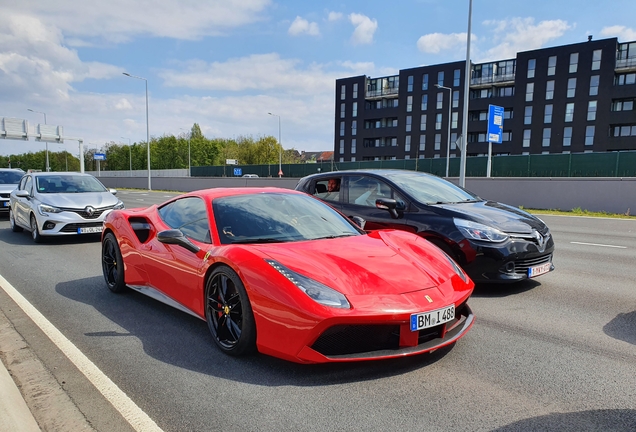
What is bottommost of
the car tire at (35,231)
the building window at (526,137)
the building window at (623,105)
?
the car tire at (35,231)

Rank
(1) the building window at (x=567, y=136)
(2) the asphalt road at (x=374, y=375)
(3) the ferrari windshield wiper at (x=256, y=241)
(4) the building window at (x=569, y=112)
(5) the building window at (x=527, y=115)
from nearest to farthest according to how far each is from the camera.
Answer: (2) the asphalt road at (x=374, y=375), (3) the ferrari windshield wiper at (x=256, y=241), (4) the building window at (x=569, y=112), (1) the building window at (x=567, y=136), (5) the building window at (x=527, y=115)

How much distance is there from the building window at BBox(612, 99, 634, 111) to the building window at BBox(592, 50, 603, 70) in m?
4.57

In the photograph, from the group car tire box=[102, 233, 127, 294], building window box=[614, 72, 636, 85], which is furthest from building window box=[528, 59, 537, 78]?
car tire box=[102, 233, 127, 294]

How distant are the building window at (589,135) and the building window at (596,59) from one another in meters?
6.91

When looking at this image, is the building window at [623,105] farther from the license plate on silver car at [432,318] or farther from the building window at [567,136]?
the license plate on silver car at [432,318]

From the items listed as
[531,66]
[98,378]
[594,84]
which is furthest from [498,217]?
[531,66]

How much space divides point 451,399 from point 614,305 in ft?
10.6

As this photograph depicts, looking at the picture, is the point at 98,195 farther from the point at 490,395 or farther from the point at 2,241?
the point at 490,395

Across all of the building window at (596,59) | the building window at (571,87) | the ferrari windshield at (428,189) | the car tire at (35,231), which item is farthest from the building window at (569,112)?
the car tire at (35,231)

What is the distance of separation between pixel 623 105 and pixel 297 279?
2468 inches

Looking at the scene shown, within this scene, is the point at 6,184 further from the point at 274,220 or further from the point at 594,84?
the point at 594,84

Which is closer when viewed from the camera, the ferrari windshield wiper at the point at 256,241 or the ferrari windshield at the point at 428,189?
the ferrari windshield wiper at the point at 256,241

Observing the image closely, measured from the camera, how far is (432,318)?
10.5 ft

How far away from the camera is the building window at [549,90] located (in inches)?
2270
